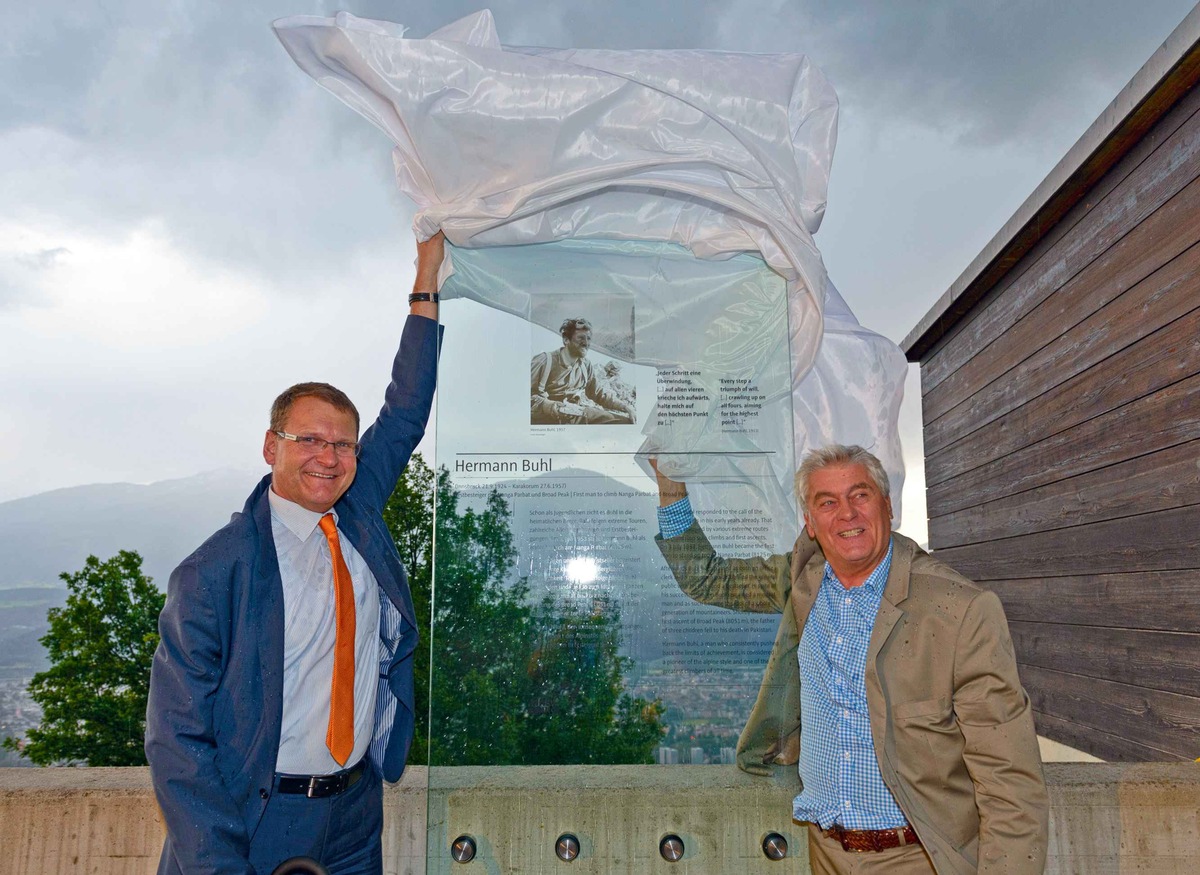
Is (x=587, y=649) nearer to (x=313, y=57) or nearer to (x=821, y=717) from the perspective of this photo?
(x=821, y=717)

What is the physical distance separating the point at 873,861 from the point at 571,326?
159 cm

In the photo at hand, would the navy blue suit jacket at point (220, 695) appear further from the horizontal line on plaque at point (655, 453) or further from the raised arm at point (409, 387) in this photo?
the horizontal line on plaque at point (655, 453)

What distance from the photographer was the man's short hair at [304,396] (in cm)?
222

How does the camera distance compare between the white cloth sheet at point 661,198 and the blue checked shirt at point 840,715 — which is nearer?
the blue checked shirt at point 840,715

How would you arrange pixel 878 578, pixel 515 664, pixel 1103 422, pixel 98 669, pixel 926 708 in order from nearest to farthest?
pixel 926 708
pixel 878 578
pixel 515 664
pixel 1103 422
pixel 98 669

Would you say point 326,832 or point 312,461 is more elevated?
point 312,461

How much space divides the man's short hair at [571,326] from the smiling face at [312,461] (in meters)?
0.67

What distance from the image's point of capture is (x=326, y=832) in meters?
2.01

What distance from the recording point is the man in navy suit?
6.08 feet

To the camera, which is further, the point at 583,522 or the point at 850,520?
the point at 583,522

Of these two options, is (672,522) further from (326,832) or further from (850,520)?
(326,832)

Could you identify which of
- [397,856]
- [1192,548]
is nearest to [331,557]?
[397,856]

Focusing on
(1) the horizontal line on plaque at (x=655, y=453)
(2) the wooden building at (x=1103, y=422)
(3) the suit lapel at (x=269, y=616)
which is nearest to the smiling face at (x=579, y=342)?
(1) the horizontal line on plaque at (x=655, y=453)

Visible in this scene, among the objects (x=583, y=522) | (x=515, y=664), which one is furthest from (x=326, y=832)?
(x=583, y=522)
